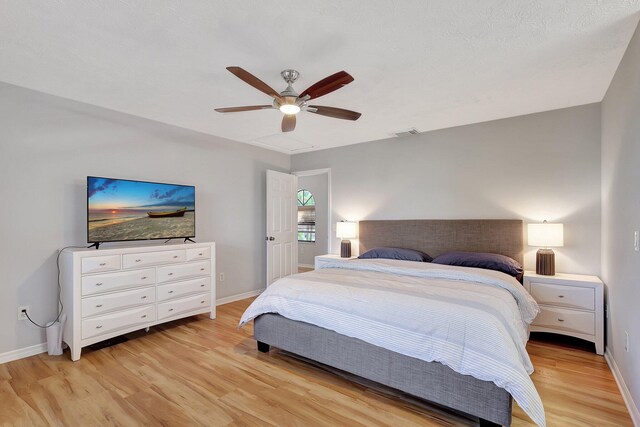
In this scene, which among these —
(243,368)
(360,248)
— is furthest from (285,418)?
(360,248)

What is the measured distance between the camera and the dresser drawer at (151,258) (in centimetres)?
311

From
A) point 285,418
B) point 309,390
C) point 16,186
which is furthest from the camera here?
point 16,186

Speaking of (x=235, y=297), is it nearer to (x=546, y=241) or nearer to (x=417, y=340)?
(x=417, y=340)

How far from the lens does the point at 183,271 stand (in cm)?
356

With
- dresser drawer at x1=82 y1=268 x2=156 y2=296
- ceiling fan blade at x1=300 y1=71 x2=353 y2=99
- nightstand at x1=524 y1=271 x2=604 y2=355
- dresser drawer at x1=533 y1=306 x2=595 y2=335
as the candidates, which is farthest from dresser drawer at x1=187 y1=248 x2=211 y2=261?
dresser drawer at x1=533 y1=306 x2=595 y2=335

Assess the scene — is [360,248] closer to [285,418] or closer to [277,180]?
[277,180]

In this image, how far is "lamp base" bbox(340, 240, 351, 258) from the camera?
472cm

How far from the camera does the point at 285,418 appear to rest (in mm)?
1968

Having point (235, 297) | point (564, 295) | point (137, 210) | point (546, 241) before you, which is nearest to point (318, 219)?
point (235, 297)

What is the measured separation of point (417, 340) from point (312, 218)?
5822mm

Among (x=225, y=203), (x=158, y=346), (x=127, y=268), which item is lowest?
(x=158, y=346)

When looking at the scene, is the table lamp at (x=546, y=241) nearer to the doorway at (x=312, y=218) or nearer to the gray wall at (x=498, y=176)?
the gray wall at (x=498, y=176)

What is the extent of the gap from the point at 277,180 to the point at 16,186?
122 inches

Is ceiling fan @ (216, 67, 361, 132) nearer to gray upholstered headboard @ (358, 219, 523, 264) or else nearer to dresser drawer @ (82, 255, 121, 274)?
dresser drawer @ (82, 255, 121, 274)
